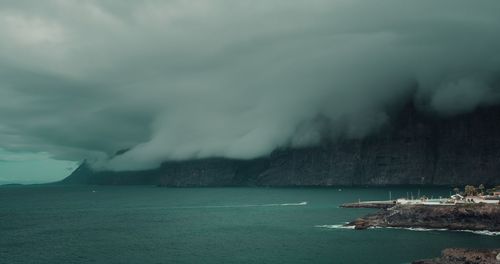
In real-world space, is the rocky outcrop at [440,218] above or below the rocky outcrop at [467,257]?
above

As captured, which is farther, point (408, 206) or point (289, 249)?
point (408, 206)

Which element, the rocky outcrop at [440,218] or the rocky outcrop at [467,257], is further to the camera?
the rocky outcrop at [440,218]

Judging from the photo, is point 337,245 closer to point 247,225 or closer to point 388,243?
point 388,243

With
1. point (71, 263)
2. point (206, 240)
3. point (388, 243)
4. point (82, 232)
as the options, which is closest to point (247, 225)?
point (206, 240)

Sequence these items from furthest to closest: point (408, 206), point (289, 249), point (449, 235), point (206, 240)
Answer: point (408, 206) < point (206, 240) < point (449, 235) < point (289, 249)

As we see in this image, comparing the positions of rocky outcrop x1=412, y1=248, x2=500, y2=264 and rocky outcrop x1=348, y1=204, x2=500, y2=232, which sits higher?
rocky outcrop x1=348, y1=204, x2=500, y2=232

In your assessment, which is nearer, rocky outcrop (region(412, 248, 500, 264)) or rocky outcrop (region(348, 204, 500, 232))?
rocky outcrop (region(412, 248, 500, 264))
